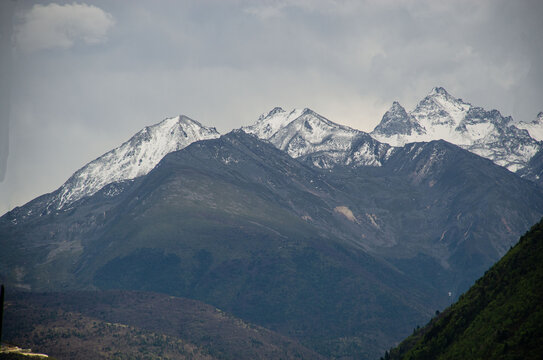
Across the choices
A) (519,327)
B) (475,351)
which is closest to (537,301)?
(519,327)

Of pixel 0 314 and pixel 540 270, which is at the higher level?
pixel 540 270

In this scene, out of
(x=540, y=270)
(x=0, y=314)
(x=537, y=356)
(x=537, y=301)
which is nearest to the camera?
(x=0, y=314)

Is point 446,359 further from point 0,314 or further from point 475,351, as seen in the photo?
point 0,314

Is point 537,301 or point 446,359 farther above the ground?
point 537,301

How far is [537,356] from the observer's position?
15812cm

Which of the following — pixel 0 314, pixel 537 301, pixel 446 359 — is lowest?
pixel 0 314

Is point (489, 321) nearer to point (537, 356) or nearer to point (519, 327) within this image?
point (519, 327)

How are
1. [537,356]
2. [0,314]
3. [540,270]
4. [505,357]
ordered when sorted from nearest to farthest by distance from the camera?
[0,314] → [537,356] → [505,357] → [540,270]

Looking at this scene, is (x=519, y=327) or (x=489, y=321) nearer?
(x=519, y=327)

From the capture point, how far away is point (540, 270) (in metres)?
196

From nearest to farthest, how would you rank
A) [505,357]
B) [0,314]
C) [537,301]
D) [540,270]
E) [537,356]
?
[0,314] < [537,356] < [505,357] < [537,301] < [540,270]

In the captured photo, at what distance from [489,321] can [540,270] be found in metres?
18.5

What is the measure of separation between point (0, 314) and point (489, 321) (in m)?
147

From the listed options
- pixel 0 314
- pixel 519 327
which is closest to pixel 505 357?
pixel 519 327
